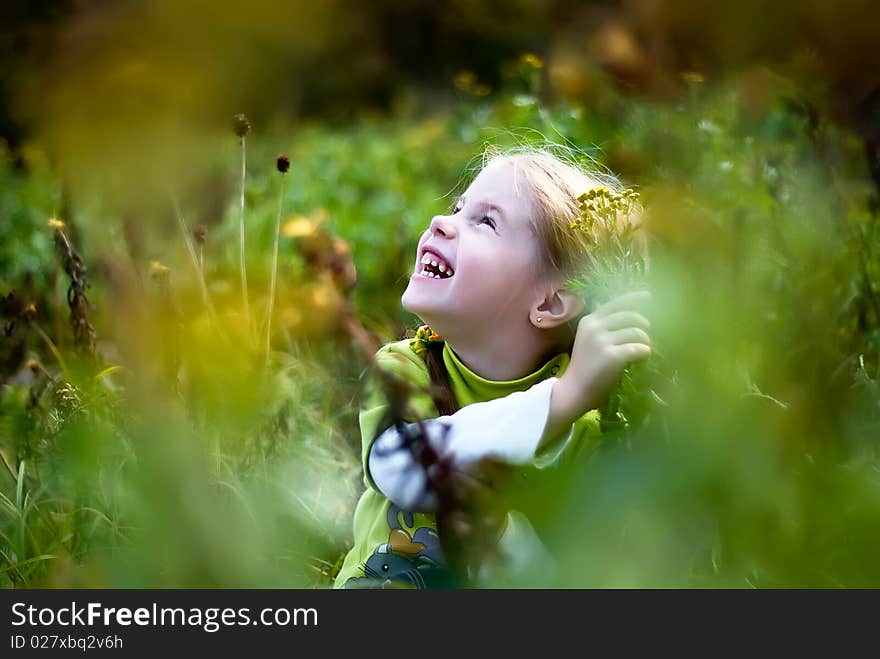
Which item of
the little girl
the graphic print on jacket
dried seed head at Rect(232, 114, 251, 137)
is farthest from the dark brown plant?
the graphic print on jacket

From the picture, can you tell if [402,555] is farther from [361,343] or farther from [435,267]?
[361,343]

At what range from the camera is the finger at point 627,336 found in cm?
115

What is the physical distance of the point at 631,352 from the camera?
1147 mm

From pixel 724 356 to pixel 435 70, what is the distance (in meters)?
7.91

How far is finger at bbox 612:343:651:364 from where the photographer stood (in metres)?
1.13

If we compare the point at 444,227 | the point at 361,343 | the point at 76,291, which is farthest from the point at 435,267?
Answer: the point at 361,343

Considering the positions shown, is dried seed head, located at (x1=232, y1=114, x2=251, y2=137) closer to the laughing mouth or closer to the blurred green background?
the blurred green background

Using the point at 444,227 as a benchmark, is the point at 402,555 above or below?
below

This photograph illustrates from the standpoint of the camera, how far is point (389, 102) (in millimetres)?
7887

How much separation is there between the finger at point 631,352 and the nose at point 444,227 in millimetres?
492

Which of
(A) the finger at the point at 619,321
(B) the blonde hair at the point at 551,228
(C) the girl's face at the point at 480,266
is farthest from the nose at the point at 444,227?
(A) the finger at the point at 619,321

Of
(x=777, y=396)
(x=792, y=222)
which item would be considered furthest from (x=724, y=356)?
(x=792, y=222)

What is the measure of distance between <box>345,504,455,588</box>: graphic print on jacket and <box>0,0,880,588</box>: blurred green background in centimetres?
11

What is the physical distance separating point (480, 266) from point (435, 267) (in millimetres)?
76
